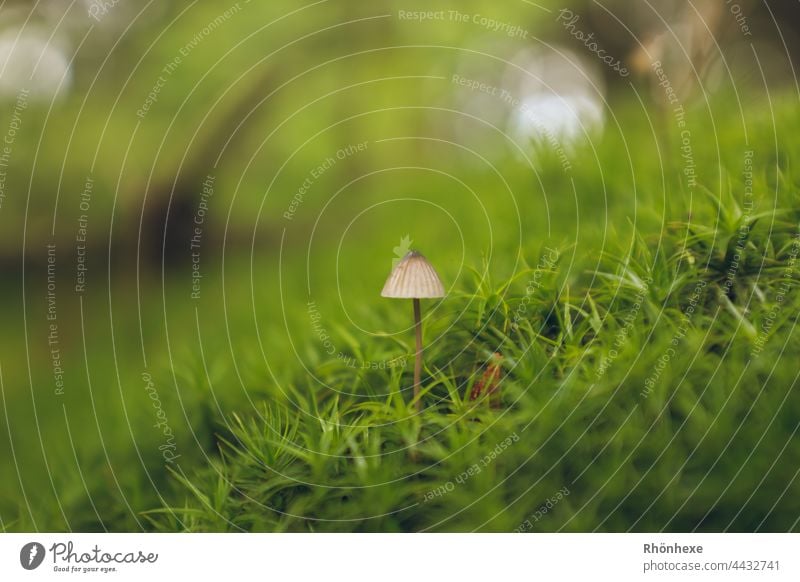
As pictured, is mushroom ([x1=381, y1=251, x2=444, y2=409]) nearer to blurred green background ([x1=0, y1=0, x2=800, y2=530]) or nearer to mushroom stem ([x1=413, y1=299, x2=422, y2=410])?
mushroom stem ([x1=413, y1=299, x2=422, y2=410])

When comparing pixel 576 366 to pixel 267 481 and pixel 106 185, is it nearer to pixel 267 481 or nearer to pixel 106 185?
pixel 267 481

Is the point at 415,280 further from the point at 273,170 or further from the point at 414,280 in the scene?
the point at 273,170

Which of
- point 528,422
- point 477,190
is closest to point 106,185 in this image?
point 477,190
